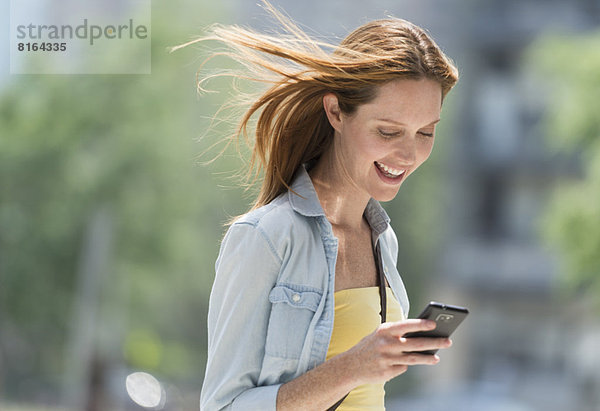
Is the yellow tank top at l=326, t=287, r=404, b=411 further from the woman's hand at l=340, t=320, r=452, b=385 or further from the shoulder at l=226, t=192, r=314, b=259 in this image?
the woman's hand at l=340, t=320, r=452, b=385

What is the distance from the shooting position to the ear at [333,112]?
2.33 meters

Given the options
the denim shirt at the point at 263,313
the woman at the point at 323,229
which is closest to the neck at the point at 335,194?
the woman at the point at 323,229

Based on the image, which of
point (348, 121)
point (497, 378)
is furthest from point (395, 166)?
point (497, 378)

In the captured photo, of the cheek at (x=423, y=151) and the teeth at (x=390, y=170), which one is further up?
the cheek at (x=423, y=151)

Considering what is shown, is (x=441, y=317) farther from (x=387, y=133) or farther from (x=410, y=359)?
(x=387, y=133)

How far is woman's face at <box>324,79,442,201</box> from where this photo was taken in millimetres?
2217

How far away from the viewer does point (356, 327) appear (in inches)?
88.7

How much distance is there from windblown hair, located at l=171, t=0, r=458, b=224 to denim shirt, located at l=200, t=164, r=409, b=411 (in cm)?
16

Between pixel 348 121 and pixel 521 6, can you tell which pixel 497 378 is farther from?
pixel 348 121

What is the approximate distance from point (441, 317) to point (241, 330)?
1.45 ft

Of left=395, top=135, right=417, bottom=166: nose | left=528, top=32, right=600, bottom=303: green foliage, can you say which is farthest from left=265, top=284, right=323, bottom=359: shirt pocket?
left=528, top=32, right=600, bottom=303: green foliage

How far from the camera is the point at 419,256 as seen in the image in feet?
82.7

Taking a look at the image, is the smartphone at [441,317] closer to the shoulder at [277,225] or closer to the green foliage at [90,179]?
the shoulder at [277,225]

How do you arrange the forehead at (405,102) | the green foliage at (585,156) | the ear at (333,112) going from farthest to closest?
the green foliage at (585,156), the ear at (333,112), the forehead at (405,102)
